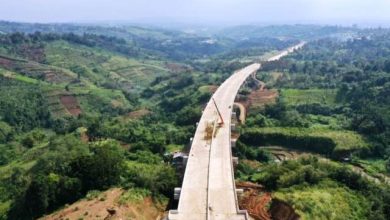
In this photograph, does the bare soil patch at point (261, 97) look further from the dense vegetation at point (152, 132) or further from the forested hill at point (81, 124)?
the forested hill at point (81, 124)

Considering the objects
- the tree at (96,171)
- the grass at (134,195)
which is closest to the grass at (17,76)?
the tree at (96,171)

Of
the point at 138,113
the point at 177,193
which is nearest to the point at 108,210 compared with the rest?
the point at 177,193

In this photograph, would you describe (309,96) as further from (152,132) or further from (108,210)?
(108,210)

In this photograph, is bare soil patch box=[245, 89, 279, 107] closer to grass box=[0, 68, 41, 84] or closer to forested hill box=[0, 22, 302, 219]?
forested hill box=[0, 22, 302, 219]

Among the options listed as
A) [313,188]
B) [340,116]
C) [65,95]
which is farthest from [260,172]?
[65,95]

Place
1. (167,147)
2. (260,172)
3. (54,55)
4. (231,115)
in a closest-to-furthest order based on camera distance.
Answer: (260,172)
(167,147)
(231,115)
(54,55)

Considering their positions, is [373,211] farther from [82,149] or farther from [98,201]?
[82,149]
